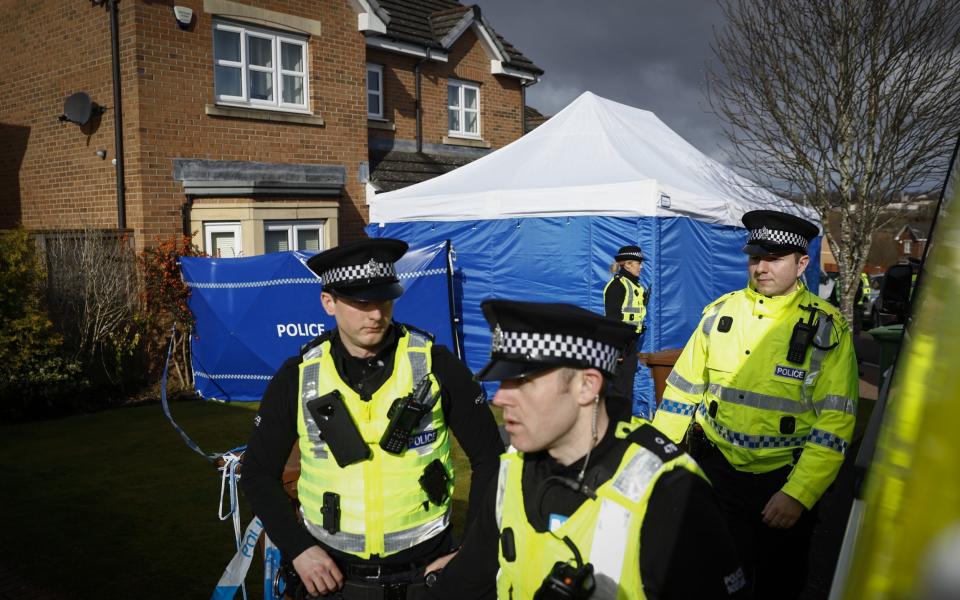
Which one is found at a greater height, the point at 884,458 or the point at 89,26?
the point at 89,26

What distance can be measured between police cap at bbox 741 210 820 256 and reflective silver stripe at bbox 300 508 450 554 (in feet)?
6.92

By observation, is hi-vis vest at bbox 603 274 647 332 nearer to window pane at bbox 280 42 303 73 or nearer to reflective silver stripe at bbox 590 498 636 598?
reflective silver stripe at bbox 590 498 636 598

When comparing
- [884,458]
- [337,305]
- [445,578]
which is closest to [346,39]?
[337,305]

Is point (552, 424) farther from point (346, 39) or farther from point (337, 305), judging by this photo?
point (346, 39)

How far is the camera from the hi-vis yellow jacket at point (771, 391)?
336 centimetres

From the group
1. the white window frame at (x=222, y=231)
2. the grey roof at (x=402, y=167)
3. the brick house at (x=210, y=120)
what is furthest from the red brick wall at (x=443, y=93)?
the white window frame at (x=222, y=231)

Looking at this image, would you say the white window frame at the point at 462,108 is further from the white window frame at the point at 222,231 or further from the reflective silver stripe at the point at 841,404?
the reflective silver stripe at the point at 841,404

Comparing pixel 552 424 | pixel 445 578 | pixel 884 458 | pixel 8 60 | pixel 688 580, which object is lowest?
pixel 445 578

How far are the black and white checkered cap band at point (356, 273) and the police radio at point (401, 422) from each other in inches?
22.1

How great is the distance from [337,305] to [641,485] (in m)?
1.73

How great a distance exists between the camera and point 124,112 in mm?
11461

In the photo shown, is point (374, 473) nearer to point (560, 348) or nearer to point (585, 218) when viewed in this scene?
point (560, 348)

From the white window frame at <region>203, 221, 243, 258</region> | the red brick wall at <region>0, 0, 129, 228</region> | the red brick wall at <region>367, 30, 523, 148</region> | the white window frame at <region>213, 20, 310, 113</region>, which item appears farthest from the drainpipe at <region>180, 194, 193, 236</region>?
the red brick wall at <region>367, 30, 523, 148</region>

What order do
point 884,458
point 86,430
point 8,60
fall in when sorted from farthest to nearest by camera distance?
point 8,60 → point 86,430 → point 884,458
